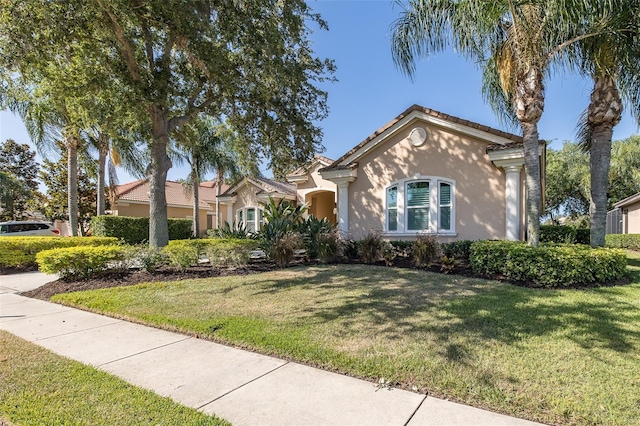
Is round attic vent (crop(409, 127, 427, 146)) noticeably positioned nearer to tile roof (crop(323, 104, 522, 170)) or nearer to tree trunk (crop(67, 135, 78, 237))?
tile roof (crop(323, 104, 522, 170))

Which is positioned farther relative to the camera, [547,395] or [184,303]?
[184,303]

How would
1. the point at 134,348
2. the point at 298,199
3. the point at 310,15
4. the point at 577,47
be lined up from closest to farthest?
the point at 134,348
the point at 577,47
the point at 310,15
the point at 298,199

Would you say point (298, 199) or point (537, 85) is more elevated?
point (537, 85)

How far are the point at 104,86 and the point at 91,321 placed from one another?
7.53 meters

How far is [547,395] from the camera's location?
330 cm

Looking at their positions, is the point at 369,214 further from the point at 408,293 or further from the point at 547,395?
the point at 547,395

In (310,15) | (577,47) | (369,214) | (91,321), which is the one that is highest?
(310,15)

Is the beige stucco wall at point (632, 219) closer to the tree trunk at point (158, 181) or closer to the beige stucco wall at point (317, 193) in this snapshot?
the beige stucco wall at point (317, 193)

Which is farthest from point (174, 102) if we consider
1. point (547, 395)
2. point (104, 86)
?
point (547, 395)

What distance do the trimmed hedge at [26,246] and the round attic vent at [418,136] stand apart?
12.4 m

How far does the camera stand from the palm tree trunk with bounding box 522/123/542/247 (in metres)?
8.67

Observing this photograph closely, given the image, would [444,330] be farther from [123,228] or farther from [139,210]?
[139,210]

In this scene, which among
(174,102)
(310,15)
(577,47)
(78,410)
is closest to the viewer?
(78,410)

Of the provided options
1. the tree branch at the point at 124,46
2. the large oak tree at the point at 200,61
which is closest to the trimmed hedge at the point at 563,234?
the large oak tree at the point at 200,61
